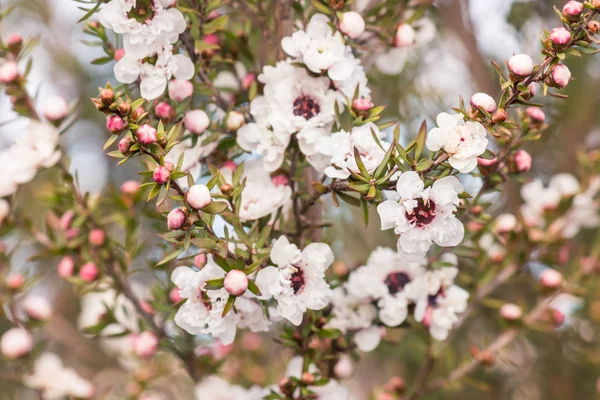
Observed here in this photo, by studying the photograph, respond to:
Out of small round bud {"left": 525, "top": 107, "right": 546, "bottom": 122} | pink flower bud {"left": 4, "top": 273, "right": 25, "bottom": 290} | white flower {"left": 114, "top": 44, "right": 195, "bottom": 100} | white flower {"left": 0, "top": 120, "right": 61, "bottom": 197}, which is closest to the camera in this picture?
white flower {"left": 114, "top": 44, "right": 195, "bottom": 100}

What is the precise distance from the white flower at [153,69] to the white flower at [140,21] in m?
0.02

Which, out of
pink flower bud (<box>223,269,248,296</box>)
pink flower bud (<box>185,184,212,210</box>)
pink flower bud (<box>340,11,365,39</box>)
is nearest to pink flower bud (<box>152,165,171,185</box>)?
pink flower bud (<box>185,184,212,210</box>)

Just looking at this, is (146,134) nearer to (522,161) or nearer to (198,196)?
(198,196)

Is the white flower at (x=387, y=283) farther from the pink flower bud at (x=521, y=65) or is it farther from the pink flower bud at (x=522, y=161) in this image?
the pink flower bud at (x=521, y=65)

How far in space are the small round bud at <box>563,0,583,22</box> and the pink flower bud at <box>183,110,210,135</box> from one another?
0.51 m

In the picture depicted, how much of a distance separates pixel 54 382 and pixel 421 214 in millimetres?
971

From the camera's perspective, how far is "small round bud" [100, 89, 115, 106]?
71 cm

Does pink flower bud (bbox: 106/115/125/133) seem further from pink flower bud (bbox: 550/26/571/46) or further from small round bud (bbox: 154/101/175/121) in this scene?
pink flower bud (bbox: 550/26/571/46)

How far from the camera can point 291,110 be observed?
0.85m

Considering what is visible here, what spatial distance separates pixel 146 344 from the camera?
1094 millimetres

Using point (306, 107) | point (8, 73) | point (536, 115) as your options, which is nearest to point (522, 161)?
point (536, 115)

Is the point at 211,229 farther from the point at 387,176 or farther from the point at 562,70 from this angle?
the point at 562,70

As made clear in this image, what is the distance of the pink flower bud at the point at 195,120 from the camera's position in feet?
2.85


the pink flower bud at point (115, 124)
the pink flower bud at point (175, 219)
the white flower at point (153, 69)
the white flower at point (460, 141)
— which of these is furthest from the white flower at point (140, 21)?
the white flower at point (460, 141)
